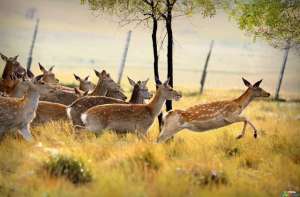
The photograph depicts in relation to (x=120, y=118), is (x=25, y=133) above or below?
below

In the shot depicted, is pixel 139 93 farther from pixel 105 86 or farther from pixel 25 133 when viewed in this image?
pixel 25 133

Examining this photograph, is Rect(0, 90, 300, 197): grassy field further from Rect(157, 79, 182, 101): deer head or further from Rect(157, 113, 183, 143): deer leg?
Rect(157, 79, 182, 101): deer head

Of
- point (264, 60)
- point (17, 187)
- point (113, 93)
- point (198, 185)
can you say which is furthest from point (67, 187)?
point (264, 60)

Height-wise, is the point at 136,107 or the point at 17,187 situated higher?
the point at 136,107

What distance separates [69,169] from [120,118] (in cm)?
191

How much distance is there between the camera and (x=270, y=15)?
9.55 m

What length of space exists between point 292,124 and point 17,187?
5.05m

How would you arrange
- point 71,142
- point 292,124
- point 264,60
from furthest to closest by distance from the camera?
point 264,60, point 292,124, point 71,142

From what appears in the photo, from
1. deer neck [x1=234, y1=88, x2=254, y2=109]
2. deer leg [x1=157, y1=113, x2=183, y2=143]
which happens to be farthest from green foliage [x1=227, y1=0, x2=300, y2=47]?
deer leg [x1=157, y1=113, x2=183, y2=143]

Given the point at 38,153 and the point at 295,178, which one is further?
the point at 38,153

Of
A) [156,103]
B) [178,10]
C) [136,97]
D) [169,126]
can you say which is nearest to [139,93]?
[136,97]

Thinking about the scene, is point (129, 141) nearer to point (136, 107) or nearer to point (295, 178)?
point (136, 107)

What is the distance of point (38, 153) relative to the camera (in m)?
6.96

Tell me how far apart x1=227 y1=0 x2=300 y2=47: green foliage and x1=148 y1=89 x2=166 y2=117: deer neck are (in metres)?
1.81
